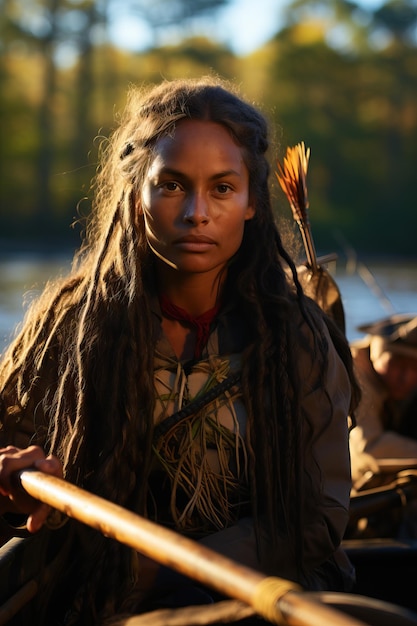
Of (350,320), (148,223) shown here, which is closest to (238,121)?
(148,223)

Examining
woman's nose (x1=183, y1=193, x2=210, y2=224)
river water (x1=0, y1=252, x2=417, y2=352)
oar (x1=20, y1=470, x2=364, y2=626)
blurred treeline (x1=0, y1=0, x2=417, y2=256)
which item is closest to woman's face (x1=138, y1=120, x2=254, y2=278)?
woman's nose (x1=183, y1=193, x2=210, y2=224)

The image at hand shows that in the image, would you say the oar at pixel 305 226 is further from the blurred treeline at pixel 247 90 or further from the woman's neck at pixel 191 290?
the blurred treeline at pixel 247 90

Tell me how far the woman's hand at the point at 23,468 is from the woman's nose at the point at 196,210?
23.8 inches

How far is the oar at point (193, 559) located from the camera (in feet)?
5.22

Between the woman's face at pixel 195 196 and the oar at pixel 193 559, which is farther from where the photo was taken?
the woman's face at pixel 195 196

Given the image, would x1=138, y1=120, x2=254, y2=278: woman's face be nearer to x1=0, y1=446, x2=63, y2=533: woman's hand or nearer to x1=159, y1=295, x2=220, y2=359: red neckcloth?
x1=159, y1=295, x2=220, y2=359: red neckcloth

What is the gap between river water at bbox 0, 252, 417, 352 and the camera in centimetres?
1423

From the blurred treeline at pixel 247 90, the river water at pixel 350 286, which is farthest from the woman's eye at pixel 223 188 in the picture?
the blurred treeline at pixel 247 90

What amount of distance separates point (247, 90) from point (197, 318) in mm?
30869

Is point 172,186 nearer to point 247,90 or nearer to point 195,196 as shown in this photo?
point 195,196

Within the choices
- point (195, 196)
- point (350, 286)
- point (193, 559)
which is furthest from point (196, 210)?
point (350, 286)

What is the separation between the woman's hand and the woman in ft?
0.90

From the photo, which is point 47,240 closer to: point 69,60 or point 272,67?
point 69,60

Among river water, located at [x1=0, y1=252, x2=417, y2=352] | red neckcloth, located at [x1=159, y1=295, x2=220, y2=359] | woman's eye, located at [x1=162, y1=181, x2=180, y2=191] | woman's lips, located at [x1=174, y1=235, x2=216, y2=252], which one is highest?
woman's eye, located at [x1=162, y1=181, x2=180, y2=191]
